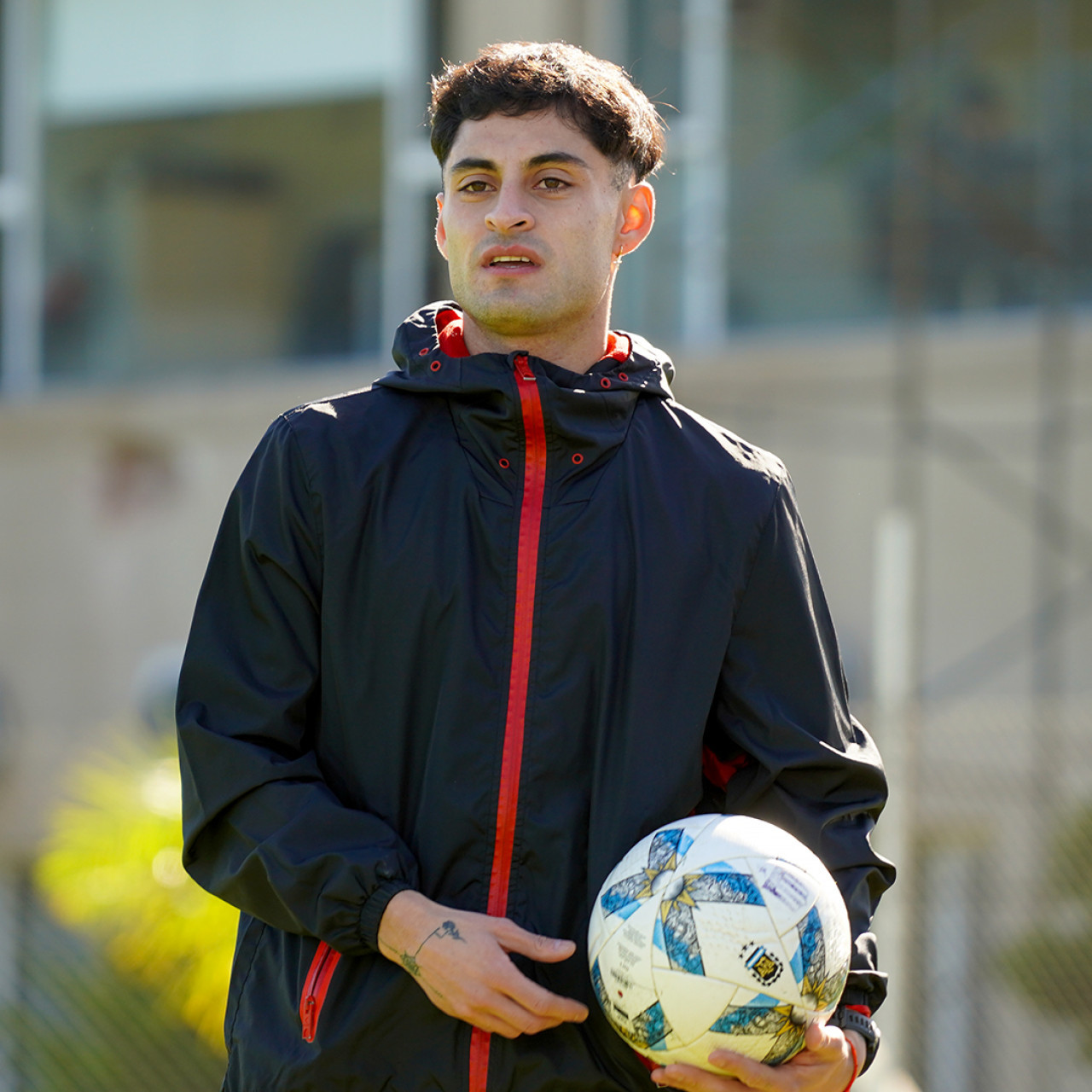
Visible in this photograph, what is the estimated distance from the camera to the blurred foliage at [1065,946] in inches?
284

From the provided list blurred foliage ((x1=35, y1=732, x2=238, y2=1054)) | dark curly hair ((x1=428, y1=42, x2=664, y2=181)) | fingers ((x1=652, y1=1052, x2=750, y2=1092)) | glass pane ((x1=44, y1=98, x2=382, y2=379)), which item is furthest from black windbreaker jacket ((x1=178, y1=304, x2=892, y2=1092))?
glass pane ((x1=44, y1=98, x2=382, y2=379))

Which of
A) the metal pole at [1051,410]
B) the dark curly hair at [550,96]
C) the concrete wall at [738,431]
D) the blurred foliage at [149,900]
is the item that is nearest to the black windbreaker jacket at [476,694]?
the dark curly hair at [550,96]

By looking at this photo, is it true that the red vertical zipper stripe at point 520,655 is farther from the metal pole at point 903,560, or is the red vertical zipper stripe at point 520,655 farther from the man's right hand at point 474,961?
the metal pole at point 903,560

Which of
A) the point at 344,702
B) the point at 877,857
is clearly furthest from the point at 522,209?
the point at 877,857

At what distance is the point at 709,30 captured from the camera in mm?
9406

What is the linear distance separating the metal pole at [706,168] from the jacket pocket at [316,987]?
7.20 meters

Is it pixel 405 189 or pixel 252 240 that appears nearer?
pixel 405 189

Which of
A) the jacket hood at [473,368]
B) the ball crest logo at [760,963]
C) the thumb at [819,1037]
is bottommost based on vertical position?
the thumb at [819,1037]

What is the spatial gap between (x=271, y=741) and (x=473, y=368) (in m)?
0.63

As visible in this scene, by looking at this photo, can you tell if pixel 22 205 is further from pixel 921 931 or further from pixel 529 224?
pixel 529 224

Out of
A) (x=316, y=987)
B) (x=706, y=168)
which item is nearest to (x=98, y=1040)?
(x=316, y=987)

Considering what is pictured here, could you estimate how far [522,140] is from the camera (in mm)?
2629

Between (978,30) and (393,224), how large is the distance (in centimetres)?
351

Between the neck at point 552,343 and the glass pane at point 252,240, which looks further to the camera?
the glass pane at point 252,240
